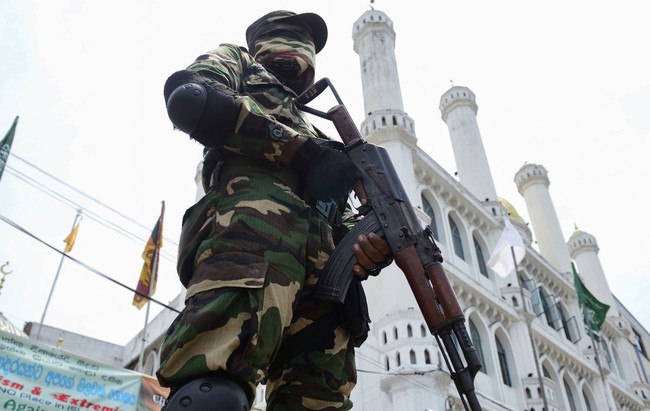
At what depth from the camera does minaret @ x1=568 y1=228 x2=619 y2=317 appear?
28219 millimetres

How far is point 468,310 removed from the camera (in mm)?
15805

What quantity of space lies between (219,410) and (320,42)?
6.64 ft

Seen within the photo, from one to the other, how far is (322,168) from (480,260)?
17.4 m

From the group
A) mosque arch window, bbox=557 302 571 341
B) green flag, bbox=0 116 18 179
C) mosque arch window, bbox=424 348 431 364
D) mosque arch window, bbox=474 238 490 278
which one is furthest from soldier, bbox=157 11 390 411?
mosque arch window, bbox=557 302 571 341

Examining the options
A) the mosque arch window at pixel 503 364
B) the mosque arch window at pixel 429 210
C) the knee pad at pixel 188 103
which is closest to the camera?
the knee pad at pixel 188 103

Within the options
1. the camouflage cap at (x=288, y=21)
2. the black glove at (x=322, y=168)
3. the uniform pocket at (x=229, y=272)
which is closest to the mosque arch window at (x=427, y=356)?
the camouflage cap at (x=288, y=21)

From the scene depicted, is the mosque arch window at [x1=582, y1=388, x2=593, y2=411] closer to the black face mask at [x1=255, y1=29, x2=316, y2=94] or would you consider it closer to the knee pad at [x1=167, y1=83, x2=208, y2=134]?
the black face mask at [x1=255, y1=29, x2=316, y2=94]

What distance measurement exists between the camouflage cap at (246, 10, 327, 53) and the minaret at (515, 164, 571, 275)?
23731mm

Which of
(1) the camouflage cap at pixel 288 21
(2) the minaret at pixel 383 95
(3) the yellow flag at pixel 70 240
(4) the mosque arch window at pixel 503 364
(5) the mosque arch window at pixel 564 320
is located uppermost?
(2) the minaret at pixel 383 95

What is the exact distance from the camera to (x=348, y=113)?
8.67 feet

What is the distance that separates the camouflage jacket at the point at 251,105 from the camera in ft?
6.93

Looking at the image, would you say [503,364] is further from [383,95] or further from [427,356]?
[383,95]

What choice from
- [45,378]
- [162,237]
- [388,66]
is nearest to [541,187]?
[388,66]

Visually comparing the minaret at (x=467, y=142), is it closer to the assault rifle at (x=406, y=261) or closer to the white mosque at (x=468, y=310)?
the white mosque at (x=468, y=310)
